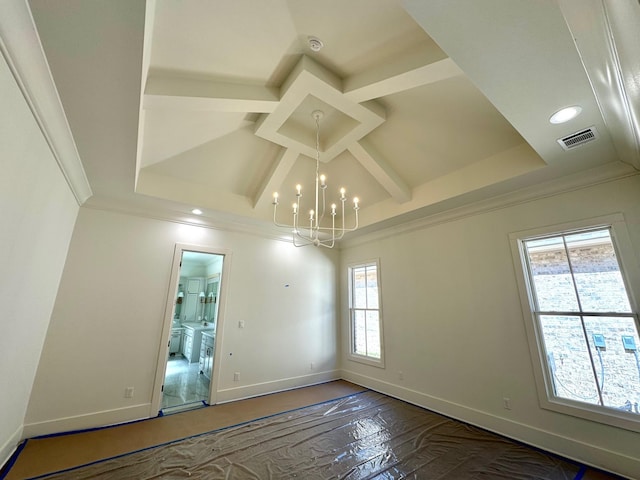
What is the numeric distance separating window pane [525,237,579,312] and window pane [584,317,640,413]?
10.7 inches

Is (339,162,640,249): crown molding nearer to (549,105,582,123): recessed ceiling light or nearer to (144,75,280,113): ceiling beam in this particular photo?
(549,105,582,123): recessed ceiling light

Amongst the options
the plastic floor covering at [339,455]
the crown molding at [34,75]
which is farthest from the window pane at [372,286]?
the crown molding at [34,75]

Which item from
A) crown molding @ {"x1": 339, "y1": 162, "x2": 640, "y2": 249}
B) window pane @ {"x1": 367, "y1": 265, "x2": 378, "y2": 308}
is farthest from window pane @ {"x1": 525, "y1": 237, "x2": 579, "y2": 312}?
window pane @ {"x1": 367, "y1": 265, "x2": 378, "y2": 308}

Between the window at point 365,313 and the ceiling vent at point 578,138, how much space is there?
3.14 m

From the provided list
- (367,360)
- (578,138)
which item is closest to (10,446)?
(367,360)

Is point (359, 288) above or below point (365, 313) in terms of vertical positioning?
above

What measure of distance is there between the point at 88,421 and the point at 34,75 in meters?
3.63

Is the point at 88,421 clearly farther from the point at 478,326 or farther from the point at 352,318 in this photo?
the point at 478,326

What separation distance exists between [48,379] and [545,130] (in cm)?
575

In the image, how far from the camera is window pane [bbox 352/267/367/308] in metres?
5.30

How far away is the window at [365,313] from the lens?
192 inches

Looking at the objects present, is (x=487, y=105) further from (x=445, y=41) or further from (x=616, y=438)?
(x=616, y=438)

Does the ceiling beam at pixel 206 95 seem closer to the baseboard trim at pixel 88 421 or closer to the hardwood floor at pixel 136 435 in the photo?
the hardwood floor at pixel 136 435

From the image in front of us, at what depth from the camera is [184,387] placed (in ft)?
15.0
